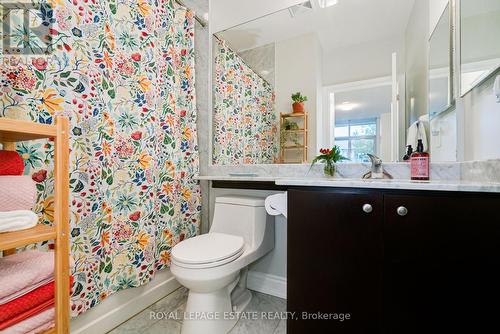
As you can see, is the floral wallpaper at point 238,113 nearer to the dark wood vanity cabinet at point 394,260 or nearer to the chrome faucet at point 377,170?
the chrome faucet at point 377,170

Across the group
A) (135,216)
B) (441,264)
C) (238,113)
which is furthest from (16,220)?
(238,113)

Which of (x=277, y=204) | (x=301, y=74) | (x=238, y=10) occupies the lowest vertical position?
(x=277, y=204)

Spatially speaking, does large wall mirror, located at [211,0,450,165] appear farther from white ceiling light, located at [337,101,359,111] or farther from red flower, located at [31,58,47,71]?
red flower, located at [31,58,47,71]

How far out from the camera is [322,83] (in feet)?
5.23

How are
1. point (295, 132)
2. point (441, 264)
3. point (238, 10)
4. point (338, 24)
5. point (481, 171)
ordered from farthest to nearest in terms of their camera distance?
point (238, 10), point (295, 132), point (338, 24), point (481, 171), point (441, 264)

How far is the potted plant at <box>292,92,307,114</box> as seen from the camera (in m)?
1.67

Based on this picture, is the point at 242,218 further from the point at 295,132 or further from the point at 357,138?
the point at 357,138

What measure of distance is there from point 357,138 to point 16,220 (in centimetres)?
164

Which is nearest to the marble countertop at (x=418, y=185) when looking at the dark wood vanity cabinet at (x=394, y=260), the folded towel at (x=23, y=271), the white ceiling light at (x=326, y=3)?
the dark wood vanity cabinet at (x=394, y=260)

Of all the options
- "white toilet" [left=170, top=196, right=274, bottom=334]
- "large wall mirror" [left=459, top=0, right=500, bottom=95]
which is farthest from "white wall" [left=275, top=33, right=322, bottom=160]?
"large wall mirror" [left=459, top=0, right=500, bottom=95]

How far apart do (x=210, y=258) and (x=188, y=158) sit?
89 cm

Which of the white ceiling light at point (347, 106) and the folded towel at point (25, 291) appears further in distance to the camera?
the white ceiling light at point (347, 106)

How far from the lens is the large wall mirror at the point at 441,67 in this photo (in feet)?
3.85

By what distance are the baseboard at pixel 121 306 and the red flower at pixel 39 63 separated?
1.21 meters
